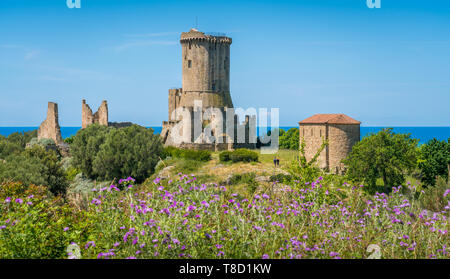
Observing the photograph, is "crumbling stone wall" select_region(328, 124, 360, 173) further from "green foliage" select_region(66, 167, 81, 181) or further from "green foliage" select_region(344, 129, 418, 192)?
"green foliage" select_region(66, 167, 81, 181)

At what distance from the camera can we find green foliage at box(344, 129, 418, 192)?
37156mm

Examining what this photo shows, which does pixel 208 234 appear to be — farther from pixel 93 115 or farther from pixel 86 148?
pixel 93 115

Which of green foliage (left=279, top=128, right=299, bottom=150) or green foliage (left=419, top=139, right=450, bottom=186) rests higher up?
green foliage (left=279, top=128, right=299, bottom=150)

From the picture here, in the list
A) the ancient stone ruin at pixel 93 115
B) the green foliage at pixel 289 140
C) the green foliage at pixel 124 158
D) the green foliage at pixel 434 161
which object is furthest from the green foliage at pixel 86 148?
the green foliage at pixel 434 161

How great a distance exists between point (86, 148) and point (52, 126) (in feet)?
42.9

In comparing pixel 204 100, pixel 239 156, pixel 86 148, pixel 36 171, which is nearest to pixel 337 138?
pixel 239 156

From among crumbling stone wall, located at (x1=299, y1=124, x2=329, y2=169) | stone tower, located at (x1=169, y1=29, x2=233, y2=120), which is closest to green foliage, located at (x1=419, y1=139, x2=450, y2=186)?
crumbling stone wall, located at (x1=299, y1=124, x2=329, y2=169)

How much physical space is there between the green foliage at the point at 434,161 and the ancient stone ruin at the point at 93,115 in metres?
38.2

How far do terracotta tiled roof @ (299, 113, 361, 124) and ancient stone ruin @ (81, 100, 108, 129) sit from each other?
1042 inches

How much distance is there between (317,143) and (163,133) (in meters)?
22.0

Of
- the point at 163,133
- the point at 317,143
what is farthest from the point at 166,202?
the point at 163,133

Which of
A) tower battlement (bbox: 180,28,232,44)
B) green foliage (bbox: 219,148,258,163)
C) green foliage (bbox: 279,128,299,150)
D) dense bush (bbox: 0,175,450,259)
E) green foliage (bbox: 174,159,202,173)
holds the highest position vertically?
tower battlement (bbox: 180,28,232,44)

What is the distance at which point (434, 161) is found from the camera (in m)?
39.2

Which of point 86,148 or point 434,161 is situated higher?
point 86,148
